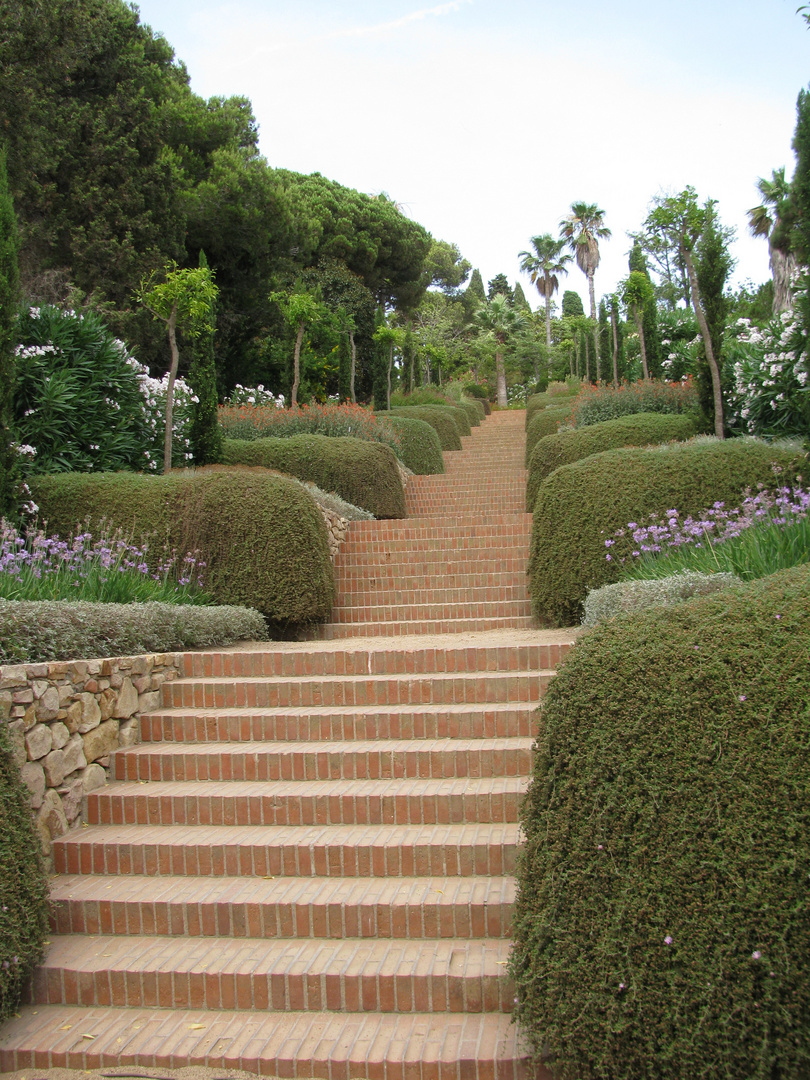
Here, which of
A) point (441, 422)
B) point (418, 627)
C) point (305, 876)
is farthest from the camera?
point (441, 422)

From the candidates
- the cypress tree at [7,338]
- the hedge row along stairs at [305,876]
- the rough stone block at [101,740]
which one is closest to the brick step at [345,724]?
the hedge row along stairs at [305,876]

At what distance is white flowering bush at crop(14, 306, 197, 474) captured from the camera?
9.05 meters

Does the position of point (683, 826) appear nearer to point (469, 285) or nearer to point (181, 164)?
point (181, 164)

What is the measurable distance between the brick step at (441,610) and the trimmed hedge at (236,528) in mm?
585

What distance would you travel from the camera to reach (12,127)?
12.5 m

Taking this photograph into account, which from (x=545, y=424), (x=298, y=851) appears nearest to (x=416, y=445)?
(x=545, y=424)

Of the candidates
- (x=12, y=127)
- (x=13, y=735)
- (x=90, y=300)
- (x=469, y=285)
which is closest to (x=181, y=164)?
(x=90, y=300)

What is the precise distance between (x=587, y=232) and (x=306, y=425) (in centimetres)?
4144

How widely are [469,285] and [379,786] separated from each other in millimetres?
52865

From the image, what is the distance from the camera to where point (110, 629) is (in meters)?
5.04

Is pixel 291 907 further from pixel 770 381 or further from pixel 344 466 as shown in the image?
pixel 770 381

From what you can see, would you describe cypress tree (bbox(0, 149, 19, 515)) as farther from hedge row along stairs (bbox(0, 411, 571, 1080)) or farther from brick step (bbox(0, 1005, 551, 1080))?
brick step (bbox(0, 1005, 551, 1080))

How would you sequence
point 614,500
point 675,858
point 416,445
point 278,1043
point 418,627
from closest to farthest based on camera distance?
point 675,858 → point 278,1043 → point 614,500 → point 418,627 → point 416,445

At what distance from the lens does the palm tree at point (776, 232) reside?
24.5 m
